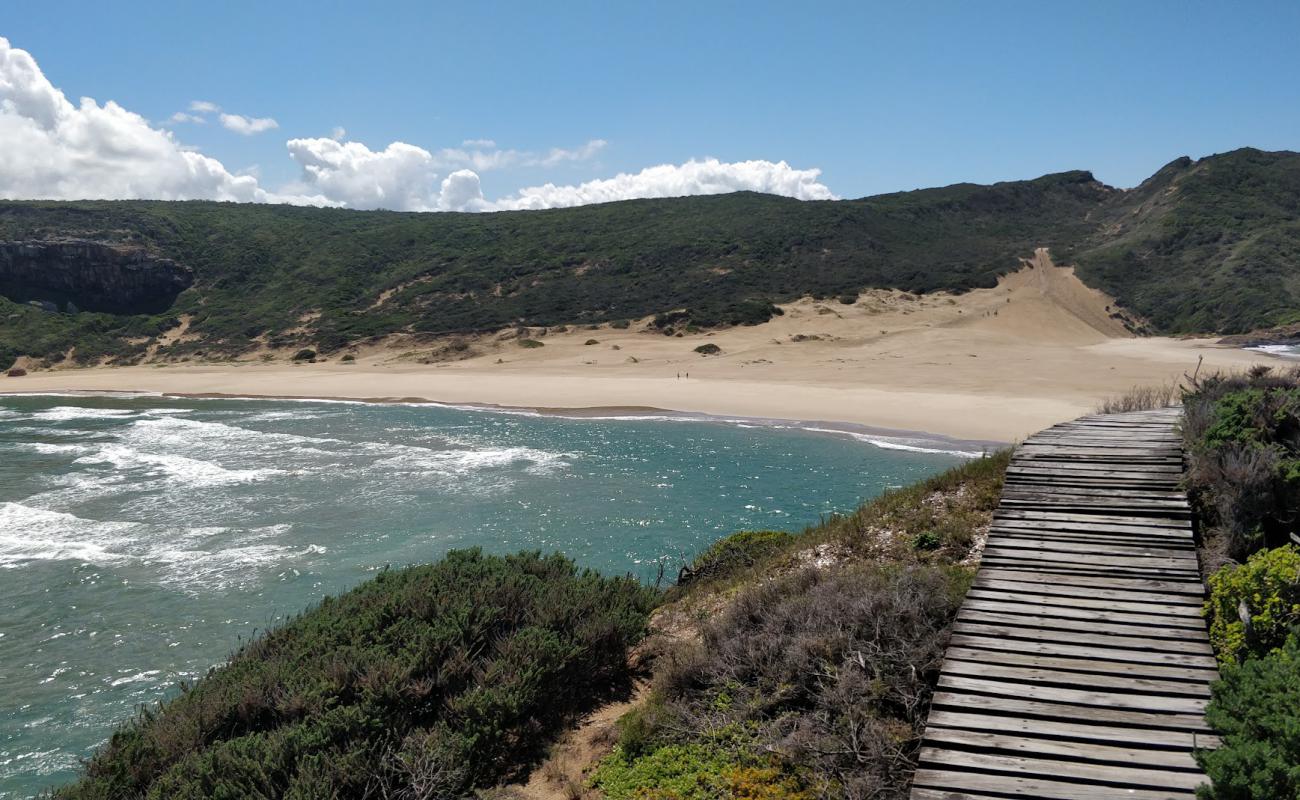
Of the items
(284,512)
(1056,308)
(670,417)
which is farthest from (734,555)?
(1056,308)

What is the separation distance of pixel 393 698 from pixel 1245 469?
7.80 meters

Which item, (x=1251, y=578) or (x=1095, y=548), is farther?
(x=1095, y=548)

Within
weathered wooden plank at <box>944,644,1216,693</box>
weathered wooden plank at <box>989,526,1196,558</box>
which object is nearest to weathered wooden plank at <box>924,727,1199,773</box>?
weathered wooden plank at <box>944,644,1216,693</box>

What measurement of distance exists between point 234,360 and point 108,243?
29.6 meters

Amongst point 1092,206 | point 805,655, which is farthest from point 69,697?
point 1092,206

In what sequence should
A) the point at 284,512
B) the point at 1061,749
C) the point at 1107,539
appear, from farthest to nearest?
the point at 284,512 < the point at 1107,539 < the point at 1061,749

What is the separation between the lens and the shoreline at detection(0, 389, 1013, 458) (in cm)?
2256

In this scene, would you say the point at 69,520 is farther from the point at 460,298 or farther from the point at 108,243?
the point at 108,243

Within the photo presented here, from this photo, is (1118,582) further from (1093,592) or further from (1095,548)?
(1095,548)

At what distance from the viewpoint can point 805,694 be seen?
20.0ft

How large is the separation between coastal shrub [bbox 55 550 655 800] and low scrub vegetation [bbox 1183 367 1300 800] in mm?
4686

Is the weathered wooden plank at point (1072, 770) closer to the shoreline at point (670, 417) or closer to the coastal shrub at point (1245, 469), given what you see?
the coastal shrub at point (1245, 469)

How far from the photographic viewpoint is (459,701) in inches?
246

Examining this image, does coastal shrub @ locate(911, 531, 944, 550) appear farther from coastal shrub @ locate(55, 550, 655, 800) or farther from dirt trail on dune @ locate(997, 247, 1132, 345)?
dirt trail on dune @ locate(997, 247, 1132, 345)
